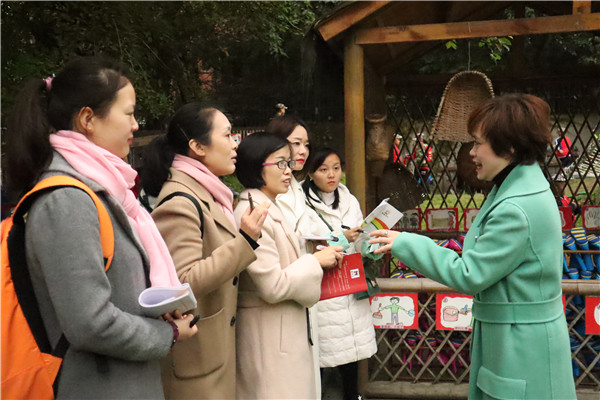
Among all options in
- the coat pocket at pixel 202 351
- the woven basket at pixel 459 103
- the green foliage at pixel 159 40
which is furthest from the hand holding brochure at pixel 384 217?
the green foliage at pixel 159 40

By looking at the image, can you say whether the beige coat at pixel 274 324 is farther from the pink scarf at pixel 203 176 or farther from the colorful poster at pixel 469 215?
the colorful poster at pixel 469 215

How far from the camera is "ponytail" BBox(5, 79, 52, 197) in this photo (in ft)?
5.76

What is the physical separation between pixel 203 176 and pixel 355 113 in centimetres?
203

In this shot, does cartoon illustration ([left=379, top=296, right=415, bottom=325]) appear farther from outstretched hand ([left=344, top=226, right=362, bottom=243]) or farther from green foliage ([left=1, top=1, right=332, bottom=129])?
green foliage ([left=1, top=1, right=332, bottom=129])

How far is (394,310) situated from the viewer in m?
4.29

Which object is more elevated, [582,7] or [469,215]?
[582,7]

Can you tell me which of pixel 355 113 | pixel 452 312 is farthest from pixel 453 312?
pixel 355 113

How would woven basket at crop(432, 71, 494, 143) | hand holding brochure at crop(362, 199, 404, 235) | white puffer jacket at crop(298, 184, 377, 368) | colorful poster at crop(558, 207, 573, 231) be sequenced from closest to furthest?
hand holding brochure at crop(362, 199, 404, 235)
white puffer jacket at crop(298, 184, 377, 368)
woven basket at crop(432, 71, 494, 143)
colorful poster at crop(558, 207, 573, 231)

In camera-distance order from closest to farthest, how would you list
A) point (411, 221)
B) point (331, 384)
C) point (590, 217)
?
point (331, 384) → point (590, 217) → point (411, 221)

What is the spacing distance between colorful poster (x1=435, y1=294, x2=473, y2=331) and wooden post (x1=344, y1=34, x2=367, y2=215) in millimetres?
945

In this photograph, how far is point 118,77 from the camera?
1.92 metres

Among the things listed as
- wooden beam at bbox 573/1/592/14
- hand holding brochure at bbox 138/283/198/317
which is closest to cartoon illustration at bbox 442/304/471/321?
wooden beam at bbox 573/1/592/14

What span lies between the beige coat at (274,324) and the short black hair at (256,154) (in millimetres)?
227

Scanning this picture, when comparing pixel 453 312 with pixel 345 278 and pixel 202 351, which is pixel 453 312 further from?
pixel 202 351
